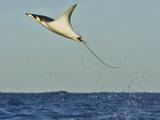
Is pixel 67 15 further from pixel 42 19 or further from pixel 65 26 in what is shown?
pixel 42 19

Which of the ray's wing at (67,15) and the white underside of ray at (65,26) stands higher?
the ray's wing at (67,15)

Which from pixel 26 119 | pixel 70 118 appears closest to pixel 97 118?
pixel 70 118

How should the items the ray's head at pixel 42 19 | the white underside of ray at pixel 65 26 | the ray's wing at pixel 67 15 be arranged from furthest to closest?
1. the ray's wing at pixel 67 15
2. the ray's head at pixel 42 19
3. the white underside of ray at pixel 65 26

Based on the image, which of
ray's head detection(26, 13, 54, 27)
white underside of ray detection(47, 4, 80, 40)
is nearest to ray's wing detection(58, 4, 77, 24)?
white underside of ray detection(47, 4, 80, 40)

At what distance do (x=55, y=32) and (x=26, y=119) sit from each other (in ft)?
72.2

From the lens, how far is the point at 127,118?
111ft

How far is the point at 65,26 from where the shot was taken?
11.0 m

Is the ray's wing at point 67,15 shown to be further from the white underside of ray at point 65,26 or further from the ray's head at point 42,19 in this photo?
the ray's head at point 42,19

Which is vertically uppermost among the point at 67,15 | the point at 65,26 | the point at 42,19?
the point at 67,15

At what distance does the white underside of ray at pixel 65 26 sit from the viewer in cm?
1075

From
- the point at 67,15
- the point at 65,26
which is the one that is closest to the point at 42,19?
the point at 65,26

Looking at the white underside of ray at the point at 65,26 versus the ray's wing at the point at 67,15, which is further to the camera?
the ray's wing at the point at 67,15

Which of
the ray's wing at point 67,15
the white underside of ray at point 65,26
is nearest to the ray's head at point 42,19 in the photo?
the white underside of ray at point 65,26

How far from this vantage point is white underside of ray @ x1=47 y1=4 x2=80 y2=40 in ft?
35.3
